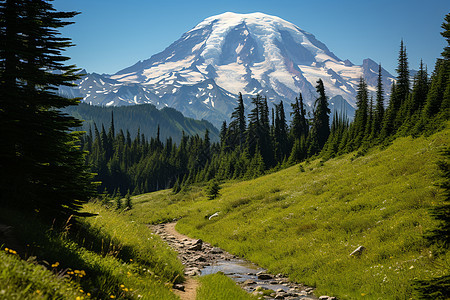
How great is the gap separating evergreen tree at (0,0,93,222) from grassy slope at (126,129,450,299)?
36.9 feet

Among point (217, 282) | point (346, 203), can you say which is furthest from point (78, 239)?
point (346, 203)

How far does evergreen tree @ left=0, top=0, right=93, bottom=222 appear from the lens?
9289 millimetres

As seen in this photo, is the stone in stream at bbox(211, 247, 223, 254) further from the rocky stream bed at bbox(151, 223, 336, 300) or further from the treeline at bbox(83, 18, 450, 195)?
the treeline at bbox(83, 18, 450, 195)

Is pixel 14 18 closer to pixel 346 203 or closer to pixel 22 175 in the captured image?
pixel 22 175

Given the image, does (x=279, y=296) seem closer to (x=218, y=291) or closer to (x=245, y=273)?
(x=218, y=291)

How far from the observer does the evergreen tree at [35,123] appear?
30.5 ft

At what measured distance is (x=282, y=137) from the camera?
97562 millimetres

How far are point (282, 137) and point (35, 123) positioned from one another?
91.5 metres

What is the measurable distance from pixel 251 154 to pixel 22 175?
3095 inches

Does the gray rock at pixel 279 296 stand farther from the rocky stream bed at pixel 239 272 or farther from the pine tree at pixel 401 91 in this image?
the pine tree at pixel 401 91

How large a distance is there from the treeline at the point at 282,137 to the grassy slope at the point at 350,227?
7613 millimetres

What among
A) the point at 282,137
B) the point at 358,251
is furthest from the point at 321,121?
the point at 358,251

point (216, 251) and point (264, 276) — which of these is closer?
point (264, 276)

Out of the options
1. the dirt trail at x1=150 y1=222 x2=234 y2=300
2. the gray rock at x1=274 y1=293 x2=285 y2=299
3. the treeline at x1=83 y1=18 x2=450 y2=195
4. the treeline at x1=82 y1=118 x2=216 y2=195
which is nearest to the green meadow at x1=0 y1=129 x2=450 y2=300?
the dirt trail at x1=150 y1=222 x2=234 y2=300
